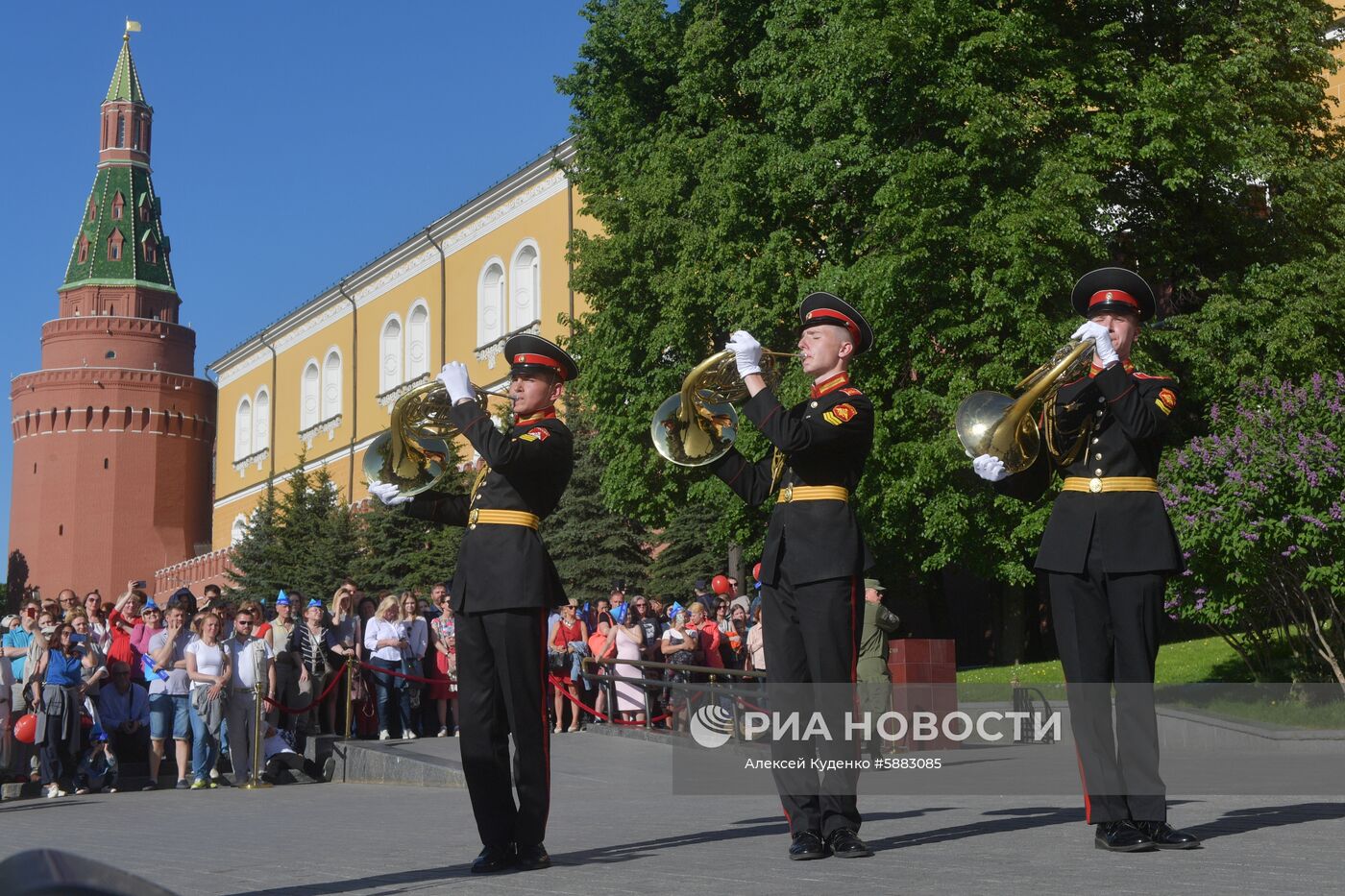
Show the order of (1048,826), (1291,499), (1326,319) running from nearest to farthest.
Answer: (1048,826) < (1291,499) < (1326,319)

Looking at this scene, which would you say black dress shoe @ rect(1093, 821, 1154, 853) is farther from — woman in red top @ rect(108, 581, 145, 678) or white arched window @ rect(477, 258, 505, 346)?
white arched window @ rect(477, 258, 505, 346)

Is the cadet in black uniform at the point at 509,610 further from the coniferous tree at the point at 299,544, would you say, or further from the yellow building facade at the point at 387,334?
the coniferous tree at the point at 299,544

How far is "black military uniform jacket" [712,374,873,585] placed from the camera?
261 inches

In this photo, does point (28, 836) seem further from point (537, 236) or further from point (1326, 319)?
point (537, 236)

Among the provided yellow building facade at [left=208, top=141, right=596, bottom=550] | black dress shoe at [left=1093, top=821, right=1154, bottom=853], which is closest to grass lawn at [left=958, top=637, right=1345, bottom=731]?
black dress shoe at [left=1093, top=821, right=1154, bottom=853]

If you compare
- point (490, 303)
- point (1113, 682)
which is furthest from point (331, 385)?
point (1113, 682)

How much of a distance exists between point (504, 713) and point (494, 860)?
636 millimetres

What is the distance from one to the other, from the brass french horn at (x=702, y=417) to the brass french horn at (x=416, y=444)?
0.75m

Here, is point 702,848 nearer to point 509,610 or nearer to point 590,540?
point 509,610

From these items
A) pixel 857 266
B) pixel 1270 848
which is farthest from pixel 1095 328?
pixel 857 266

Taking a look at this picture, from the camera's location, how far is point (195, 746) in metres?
15.3

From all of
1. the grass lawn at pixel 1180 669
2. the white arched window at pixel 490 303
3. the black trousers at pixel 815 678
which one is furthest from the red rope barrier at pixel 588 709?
the white arched window at pixel 490 303

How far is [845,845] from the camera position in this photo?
21.2ft

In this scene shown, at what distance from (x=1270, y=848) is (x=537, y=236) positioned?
162 feet
